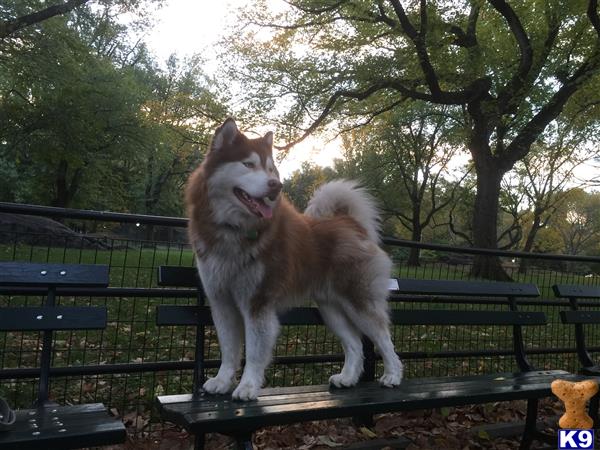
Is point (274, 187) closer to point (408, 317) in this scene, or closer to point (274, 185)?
point (274, 185)

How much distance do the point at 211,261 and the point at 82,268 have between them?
68 centimetres

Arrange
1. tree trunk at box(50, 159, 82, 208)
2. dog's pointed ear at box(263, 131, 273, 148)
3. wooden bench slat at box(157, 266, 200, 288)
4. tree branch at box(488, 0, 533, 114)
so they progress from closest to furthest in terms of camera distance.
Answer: wooden bench slat at box(157, 266, 200, 288) < dog's pointed ear at box(263, 131, 273, 148) < tree branch at box(488, 0, 533, 114) < tree trunk at box(50, 159, 82, 208)

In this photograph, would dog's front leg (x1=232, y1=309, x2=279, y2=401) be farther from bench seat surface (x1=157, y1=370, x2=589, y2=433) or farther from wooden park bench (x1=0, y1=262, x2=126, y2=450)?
wooden park bench (x1=0, y1=262, x2=126, y2=450)

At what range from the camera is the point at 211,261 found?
2.89 m

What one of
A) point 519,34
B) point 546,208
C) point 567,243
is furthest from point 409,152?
point 567,243

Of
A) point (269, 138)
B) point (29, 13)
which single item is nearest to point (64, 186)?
point (29, 13)

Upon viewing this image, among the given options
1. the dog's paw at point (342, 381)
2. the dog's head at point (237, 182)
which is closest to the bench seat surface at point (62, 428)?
the dog's head at point (237, 182)

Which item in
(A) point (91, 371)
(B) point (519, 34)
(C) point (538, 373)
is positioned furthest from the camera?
(B) point (519, 34)

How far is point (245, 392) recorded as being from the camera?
2705mm

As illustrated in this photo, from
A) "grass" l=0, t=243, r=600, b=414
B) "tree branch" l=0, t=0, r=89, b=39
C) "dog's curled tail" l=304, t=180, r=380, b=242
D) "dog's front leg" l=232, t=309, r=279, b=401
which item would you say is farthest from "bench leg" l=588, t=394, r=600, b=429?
"tree branch" l=0, t=0, r=89, b=39

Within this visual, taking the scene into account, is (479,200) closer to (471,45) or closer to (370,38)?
(471,45)

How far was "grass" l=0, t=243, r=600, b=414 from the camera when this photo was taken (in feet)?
13.0

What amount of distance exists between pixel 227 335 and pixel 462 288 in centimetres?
201

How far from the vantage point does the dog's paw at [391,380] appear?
11.0ft
